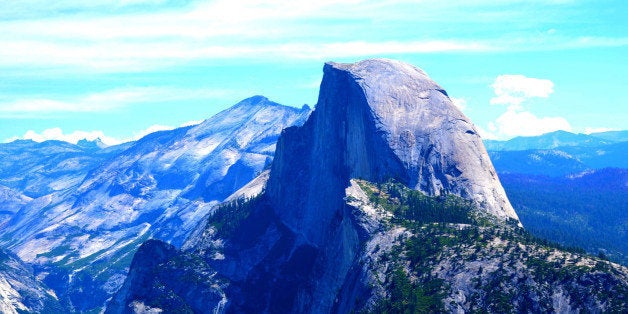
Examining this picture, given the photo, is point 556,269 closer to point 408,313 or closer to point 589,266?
point 589,266

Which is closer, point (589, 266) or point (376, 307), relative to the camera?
point (589, 266)

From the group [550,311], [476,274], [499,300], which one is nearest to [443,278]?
[476,274]

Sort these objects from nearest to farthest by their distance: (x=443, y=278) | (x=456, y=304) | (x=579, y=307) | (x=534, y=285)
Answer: (x=579, y=307) < (x=534, y=285) < (x=456, y=304) < (x=443, y=278)

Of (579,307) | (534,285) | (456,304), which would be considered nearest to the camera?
(579,307)

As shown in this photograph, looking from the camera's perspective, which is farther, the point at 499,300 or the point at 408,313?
the point at 408,313

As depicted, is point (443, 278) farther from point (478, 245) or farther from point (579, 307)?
point (579, 307)

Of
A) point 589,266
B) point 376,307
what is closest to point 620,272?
point 589,266

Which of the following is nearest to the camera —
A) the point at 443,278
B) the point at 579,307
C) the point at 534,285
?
the point at 579,307

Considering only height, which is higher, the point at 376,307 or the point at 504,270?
the point at 504,270

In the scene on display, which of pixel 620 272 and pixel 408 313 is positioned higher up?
pixel 620 272
